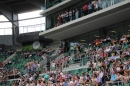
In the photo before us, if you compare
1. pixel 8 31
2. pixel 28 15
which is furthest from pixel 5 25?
pixel 28 15

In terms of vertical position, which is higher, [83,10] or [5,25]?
[5,25]

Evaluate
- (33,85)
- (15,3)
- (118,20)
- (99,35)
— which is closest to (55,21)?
(99,35)

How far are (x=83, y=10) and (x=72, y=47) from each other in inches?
218

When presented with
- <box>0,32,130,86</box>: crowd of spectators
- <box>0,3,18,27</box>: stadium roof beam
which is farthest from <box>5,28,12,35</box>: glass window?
<box>0,32,130,86</box>: crowd of spectators

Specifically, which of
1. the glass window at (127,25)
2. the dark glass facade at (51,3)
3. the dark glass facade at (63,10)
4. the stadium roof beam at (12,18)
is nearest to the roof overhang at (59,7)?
the dark glass facade at (63,10)

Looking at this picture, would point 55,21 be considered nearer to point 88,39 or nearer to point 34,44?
point 88,39

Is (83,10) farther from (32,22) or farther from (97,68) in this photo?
(32,22)

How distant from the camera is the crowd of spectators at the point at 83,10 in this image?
25703mm

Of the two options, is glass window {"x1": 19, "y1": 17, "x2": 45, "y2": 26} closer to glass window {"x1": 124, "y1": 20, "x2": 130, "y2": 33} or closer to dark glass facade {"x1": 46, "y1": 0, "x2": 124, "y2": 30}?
dark glass facade {"x1": 46, "y1": 0, "x2": 124, "y2": 30}

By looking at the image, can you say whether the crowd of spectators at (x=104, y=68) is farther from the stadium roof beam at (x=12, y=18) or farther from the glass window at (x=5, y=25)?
the glass window at (x=5, y=25)

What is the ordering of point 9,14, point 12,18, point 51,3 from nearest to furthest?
point 51,3
point 9,14
point 12,18

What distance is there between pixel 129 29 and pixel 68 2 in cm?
760

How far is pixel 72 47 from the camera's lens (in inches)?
1286

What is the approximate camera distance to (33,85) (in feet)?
80.2
